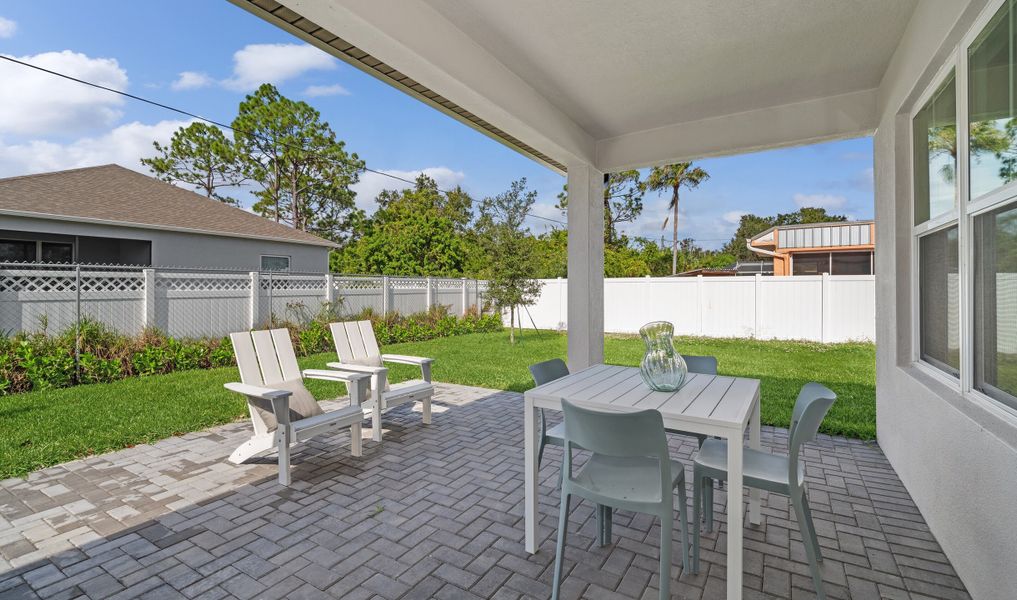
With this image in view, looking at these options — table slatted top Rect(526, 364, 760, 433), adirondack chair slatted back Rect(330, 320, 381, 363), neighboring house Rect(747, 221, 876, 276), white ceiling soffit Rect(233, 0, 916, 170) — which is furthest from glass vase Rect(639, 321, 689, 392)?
neighboring house Rect(747, 221, 876, 276)

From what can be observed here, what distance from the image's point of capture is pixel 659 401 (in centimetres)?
241

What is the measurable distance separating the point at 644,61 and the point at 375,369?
11.2 ft

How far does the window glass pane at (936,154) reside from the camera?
2432 millimetres

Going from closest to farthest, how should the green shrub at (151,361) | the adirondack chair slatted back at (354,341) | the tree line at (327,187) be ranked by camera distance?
1. the adirondack chair slatted back at (354,341)
2. the green shrub at (151,361)
3. the tree line at (327,187)

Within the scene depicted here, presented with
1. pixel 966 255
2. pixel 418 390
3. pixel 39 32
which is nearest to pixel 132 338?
pixel 418 390

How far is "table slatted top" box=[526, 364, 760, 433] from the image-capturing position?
2.11 m

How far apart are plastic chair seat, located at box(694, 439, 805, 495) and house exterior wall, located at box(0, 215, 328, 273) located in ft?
38.6

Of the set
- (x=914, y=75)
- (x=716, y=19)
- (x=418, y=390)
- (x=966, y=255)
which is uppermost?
(x=716, y=19)

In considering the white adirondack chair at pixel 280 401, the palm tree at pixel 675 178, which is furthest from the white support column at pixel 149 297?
the palm tree at pixel 675 178

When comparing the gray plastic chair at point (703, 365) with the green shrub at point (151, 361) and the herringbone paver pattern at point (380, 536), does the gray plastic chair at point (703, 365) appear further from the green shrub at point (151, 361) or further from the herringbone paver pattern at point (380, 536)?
the green shrub at point (151, 361)

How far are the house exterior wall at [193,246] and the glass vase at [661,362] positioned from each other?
11.3 m

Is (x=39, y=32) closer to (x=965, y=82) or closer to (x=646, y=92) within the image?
(x=646, y=92)

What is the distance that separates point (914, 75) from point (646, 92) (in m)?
1.80

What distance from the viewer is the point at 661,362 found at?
2.66m
